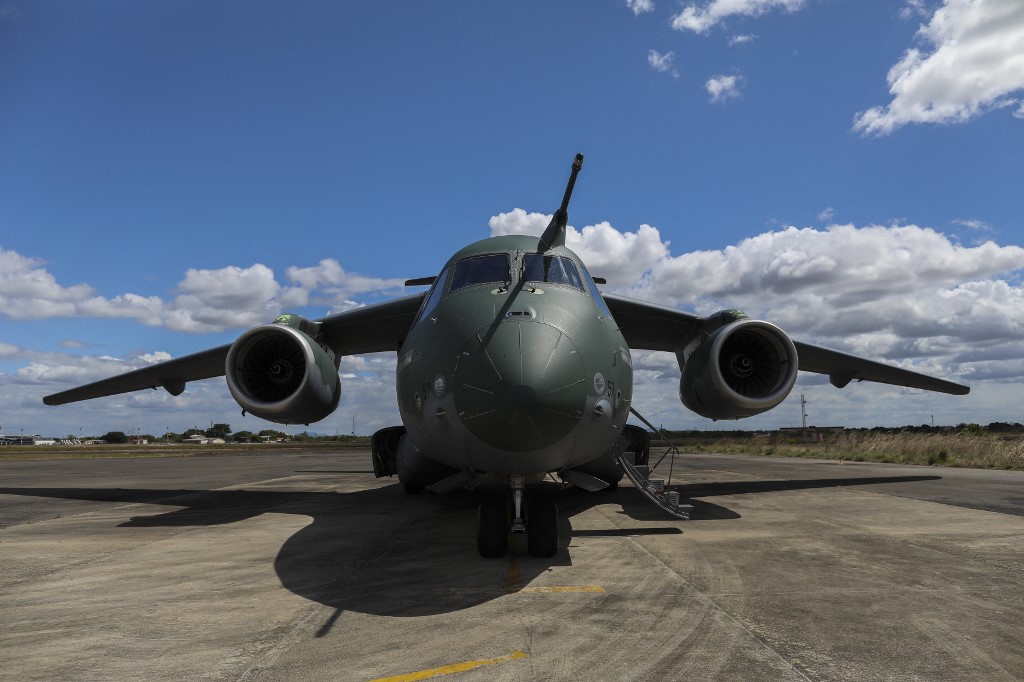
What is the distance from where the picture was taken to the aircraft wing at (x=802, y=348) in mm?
12086

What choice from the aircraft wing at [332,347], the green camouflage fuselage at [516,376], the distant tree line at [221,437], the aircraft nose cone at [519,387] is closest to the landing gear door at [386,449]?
the aircraft wing at [332,347]

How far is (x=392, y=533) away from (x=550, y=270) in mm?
3919

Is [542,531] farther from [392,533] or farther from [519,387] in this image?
[392,533]

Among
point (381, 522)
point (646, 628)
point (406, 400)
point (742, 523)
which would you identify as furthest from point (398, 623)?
point (742, 523)

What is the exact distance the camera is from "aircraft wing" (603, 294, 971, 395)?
12086 mm

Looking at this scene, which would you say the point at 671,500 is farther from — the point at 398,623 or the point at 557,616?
the point at 398,623

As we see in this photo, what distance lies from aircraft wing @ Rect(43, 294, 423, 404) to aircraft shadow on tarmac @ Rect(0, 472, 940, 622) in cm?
227

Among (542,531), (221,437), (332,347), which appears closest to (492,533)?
(542,531)

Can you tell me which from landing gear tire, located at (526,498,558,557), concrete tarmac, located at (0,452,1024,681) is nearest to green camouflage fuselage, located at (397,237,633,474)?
landing gear tire, located at (526,498,558,557)

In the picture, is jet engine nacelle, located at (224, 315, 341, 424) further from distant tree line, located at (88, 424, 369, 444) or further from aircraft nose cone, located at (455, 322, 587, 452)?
distant tree line, located at (88, 424, 369, 444)

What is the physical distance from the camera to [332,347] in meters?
13.2

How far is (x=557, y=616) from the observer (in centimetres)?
459

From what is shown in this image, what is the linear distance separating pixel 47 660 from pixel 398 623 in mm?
2036

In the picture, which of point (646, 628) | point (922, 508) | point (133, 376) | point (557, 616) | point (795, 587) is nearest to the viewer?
point (646, 628)
